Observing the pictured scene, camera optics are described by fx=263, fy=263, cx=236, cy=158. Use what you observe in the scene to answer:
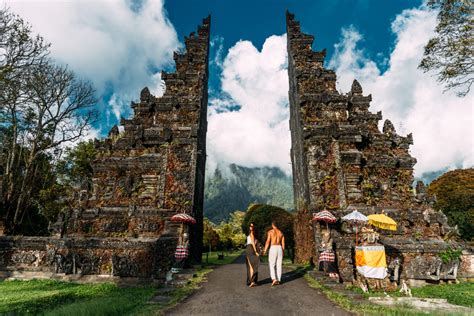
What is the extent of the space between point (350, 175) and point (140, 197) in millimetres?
12195

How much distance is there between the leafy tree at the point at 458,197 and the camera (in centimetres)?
3284

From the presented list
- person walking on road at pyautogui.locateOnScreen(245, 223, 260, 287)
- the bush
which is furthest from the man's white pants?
the bush

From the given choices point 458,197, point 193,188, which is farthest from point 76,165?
point 458,197

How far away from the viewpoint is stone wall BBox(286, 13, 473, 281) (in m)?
11.2

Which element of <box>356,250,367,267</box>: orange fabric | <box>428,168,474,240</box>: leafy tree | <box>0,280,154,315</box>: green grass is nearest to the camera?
<box>0,280,154,315</box>: green grass

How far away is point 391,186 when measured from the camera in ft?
50.8

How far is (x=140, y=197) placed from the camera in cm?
1556

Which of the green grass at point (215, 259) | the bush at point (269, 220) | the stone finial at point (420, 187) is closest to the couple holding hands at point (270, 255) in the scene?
the green grass at point (215, 259)

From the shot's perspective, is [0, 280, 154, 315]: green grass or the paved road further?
[0, 280, 154, 315]: green grass

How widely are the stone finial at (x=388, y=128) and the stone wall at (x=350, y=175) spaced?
0.06 meters

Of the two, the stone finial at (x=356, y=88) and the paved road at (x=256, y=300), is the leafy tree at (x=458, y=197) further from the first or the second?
the paved road at (x=256, y=300)

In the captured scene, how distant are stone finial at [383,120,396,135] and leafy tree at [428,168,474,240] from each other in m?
19.3

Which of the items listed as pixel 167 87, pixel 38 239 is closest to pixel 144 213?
pixel 38 239

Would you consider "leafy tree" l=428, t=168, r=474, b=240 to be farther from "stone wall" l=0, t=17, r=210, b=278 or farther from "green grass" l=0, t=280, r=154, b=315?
"green grass" l=0, t=280, r=154, b=315
